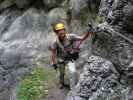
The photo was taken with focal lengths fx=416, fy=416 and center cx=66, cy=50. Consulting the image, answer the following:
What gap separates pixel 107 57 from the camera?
10133 millimetres

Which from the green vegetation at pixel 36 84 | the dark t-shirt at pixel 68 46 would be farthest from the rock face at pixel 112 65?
the green vegetation at pixel 36 84

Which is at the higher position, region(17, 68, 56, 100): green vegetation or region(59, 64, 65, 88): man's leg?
region(59, 64, 65, 88): man's leg

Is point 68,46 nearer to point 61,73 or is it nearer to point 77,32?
point 61,73

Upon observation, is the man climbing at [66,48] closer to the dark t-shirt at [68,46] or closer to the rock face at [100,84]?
the dark t-shirt at [68,46]

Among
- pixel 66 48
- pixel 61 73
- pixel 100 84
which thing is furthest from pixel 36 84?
pixel 100 84

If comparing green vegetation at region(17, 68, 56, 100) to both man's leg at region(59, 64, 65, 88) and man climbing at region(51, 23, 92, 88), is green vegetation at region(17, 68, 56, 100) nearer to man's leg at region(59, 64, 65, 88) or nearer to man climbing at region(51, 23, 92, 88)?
man's leg at region(59, 64, 65, 88)

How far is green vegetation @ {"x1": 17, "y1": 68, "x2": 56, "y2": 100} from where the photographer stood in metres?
13.7

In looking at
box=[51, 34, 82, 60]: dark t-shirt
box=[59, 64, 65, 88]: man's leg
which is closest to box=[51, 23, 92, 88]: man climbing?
box=[51, 34, 82, 60]: dark t-shirt

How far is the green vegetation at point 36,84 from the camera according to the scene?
13688 mm

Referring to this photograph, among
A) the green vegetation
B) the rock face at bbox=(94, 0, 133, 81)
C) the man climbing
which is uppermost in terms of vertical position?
the rock face at bbox=(94, 0, 133, 81)

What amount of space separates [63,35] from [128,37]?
108 inches

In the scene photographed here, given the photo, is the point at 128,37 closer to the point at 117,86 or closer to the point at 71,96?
the point at 117,86

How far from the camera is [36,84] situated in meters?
14.3

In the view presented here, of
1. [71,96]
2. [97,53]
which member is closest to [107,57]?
[97,53]
